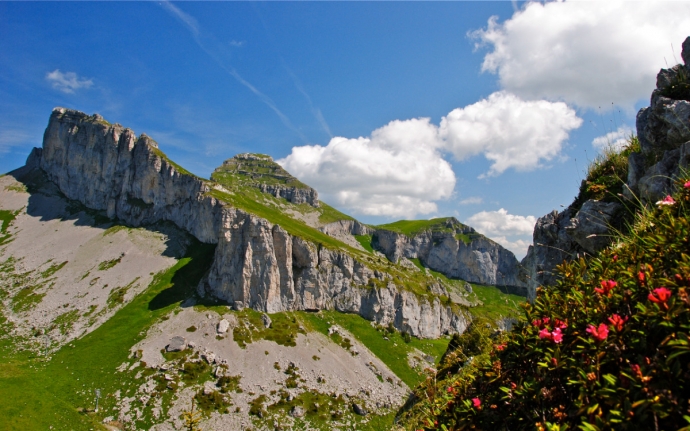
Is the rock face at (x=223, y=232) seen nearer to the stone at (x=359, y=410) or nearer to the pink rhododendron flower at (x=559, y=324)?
the stone at (x=359, y=410)

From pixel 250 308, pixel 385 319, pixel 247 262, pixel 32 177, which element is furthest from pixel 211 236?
pixel 32 177

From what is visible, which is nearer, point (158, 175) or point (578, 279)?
point (578, 279)

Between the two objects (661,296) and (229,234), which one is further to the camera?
(229,234)

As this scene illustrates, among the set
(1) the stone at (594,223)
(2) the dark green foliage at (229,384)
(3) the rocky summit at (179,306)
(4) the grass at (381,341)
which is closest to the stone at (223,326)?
(3) the rocky summit at (179,306)

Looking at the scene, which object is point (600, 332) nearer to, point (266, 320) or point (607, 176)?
point (607, 176)

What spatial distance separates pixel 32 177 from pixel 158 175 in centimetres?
7261

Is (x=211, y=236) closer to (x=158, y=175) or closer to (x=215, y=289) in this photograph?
(x=215, y=289)

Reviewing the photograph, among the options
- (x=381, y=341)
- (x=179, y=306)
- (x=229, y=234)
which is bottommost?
(x=381, y=341)

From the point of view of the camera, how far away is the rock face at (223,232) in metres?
Result: 106

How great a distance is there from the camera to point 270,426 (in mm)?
64688

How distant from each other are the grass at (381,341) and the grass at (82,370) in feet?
132

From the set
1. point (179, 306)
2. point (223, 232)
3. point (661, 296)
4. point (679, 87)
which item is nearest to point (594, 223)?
point (679, 87)

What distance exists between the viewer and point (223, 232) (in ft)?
357

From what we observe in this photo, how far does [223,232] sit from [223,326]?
3178 centimetres
